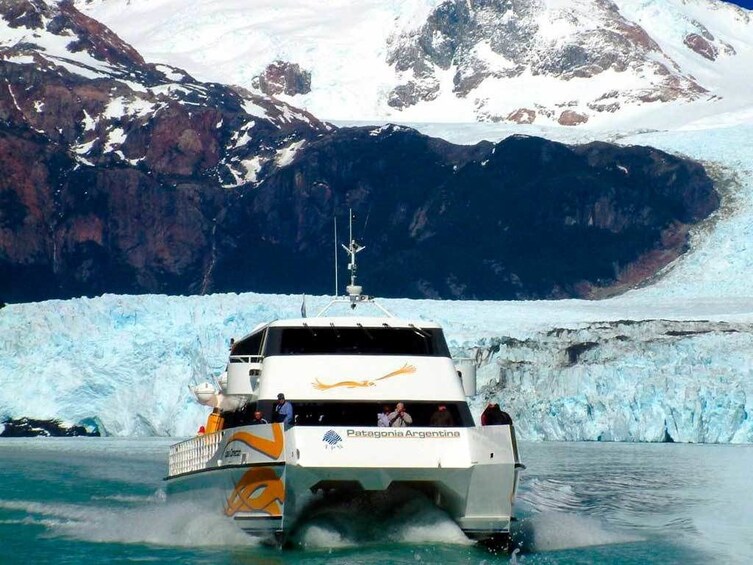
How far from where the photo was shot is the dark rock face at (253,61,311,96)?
551 feet

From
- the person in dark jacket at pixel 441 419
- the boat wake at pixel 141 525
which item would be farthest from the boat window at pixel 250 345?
the person in dark jacket at pixel 441 419

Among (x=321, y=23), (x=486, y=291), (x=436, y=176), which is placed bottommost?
(x=486, y=291)

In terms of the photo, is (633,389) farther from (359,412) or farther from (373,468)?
(373,468)

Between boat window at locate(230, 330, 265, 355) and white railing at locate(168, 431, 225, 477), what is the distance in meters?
1.59

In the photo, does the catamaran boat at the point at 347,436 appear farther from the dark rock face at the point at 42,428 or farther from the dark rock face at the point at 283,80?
the dark rock face at the point at 283,80

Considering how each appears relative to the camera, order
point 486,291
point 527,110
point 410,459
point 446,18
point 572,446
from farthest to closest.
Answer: point 446,18
point 527,110
point 486,291
point 572,446
point 410,459

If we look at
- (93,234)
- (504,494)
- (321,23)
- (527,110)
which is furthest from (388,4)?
(504,494)

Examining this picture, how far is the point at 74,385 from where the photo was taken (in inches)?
1816

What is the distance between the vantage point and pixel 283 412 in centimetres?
1945

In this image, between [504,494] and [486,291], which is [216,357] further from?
[486,291]

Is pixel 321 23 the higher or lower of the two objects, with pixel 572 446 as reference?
higher

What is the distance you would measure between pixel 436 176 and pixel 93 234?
26.8m

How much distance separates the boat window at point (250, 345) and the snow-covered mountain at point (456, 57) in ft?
457

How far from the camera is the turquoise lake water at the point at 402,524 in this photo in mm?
19141
